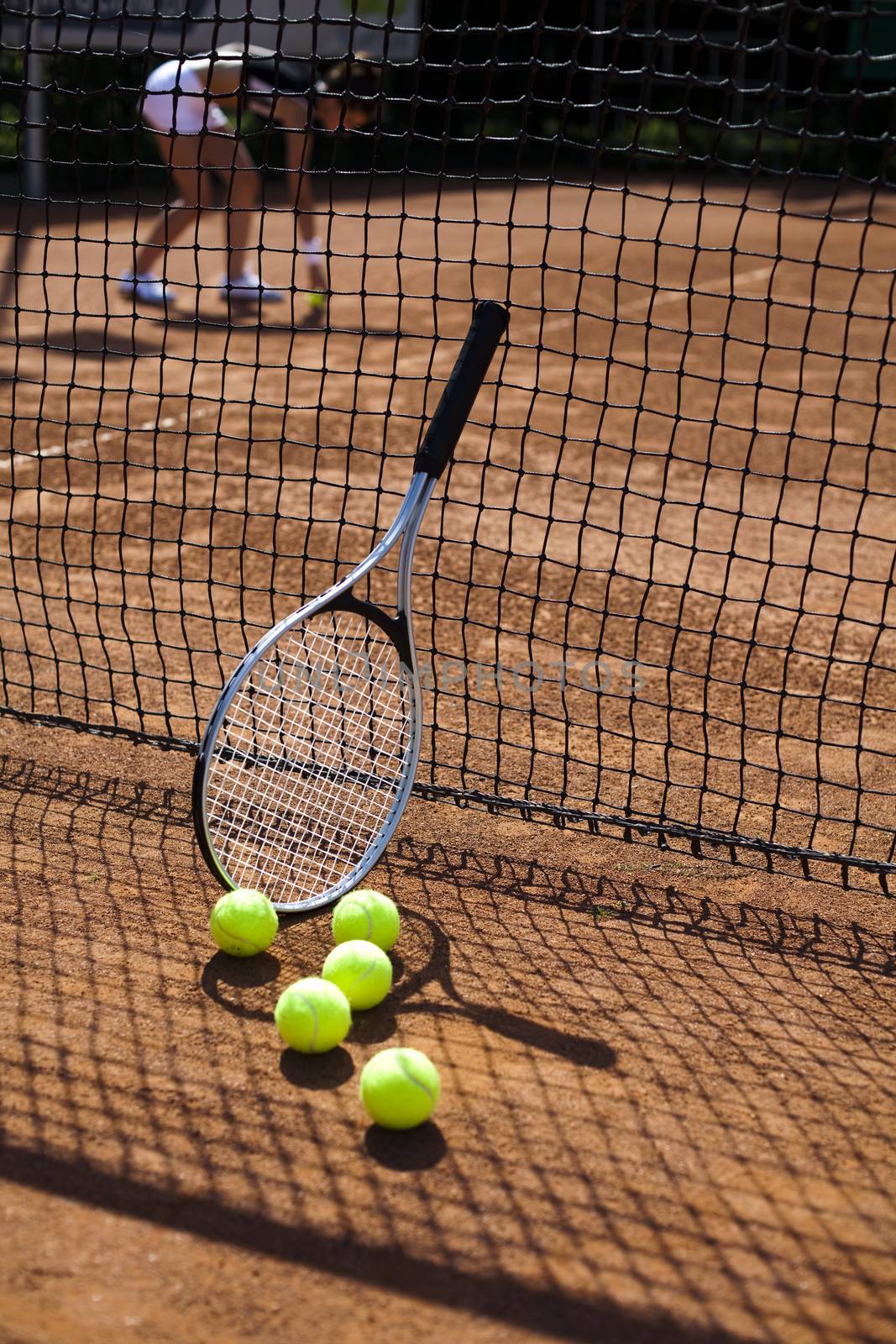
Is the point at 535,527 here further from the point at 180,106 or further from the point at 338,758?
the point at 180,106

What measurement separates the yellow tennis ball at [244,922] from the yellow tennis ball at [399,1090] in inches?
22.7

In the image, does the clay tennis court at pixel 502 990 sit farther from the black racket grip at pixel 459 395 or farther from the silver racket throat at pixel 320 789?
the black racket grip at pixel 459 395

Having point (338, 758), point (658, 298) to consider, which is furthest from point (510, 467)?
point (658, 298)

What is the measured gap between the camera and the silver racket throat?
3217 mm

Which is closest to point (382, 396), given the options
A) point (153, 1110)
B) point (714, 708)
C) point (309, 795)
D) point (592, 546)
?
point (592, 546)

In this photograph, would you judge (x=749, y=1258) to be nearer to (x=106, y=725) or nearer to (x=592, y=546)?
(x=106, y=725)

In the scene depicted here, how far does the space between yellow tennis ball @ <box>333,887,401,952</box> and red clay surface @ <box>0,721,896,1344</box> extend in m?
0.08

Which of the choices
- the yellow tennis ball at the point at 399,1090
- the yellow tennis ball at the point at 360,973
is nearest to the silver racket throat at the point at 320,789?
the yellow tennis ball at the point at 360,973

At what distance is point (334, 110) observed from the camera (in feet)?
46.9

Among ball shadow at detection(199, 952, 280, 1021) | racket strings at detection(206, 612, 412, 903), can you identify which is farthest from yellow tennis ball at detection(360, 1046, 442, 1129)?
racket strings at detection(206, 612, 412, 903)

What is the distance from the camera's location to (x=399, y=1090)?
2.72m

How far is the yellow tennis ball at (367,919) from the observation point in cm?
327

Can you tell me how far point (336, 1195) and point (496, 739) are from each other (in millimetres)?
2002

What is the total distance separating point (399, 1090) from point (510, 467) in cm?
459
